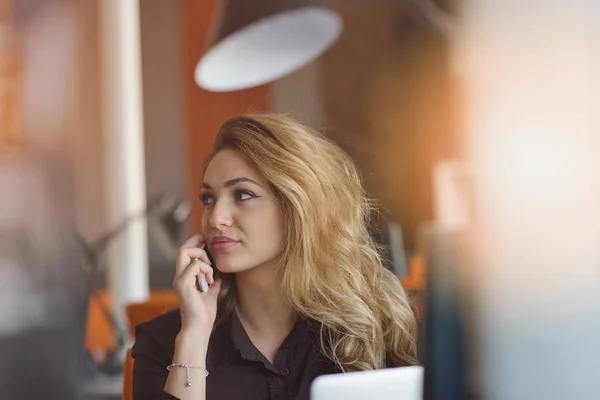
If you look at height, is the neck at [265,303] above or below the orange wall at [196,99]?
below

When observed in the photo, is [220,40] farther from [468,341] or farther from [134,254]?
[468,341]

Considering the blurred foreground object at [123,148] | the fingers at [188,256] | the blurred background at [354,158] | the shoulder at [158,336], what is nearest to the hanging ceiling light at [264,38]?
the blurred background at [354,158]

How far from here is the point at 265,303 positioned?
1.60 m

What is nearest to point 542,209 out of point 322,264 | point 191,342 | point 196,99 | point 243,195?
point 322,264

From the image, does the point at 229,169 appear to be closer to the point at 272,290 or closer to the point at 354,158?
the point at 272,290

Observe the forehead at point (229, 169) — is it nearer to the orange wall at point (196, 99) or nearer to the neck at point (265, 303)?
the neck at point (265, 303)

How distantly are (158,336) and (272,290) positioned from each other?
249 mm

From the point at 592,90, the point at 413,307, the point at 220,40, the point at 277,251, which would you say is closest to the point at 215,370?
the point at 277,251

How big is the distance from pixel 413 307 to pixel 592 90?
549 mm

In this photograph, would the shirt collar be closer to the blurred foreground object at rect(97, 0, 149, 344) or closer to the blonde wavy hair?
the blonde wavy hair

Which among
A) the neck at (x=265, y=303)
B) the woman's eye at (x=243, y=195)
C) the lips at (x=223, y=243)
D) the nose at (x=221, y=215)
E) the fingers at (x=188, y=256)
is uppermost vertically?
the woman's eye at (x=243, y=195)

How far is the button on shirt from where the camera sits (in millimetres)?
1510

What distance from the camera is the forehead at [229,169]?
1.56m

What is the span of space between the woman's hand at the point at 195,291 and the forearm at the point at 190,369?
0.02 m
